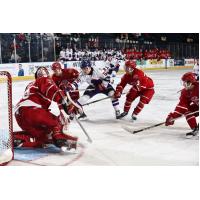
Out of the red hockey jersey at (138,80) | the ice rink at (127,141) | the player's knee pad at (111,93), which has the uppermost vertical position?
the red hockey jersey at (138,80)

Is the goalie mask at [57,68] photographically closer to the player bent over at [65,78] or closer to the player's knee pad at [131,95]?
the player bent over at [65,78]

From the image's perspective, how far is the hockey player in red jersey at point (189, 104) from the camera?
2.95 meters

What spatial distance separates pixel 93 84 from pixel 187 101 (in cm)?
85

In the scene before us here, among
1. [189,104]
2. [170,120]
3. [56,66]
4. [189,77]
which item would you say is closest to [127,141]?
[170,120]

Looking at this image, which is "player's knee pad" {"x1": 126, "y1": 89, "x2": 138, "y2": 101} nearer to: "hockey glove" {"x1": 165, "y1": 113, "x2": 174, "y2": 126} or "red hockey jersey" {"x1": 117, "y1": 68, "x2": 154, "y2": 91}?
"red hockey jersey" {"x1": 117, "y1": 68, "x2": 154, "y2": 91}

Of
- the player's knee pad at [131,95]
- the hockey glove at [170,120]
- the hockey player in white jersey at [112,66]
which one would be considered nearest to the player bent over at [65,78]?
the hockey player in white jersey at [112,66]

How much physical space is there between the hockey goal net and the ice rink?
0.06 metres

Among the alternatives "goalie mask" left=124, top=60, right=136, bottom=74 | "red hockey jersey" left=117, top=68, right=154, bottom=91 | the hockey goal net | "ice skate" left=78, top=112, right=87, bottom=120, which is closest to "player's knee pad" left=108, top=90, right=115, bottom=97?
"red hockey jersey" left=117, top=68, right=154, bottom=91

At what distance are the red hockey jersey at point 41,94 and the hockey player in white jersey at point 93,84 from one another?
0.40 metres

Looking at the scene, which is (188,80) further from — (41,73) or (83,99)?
(41,73)

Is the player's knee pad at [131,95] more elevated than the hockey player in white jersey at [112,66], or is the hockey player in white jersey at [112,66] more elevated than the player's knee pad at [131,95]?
the hockey player in white jersey at [112,66]

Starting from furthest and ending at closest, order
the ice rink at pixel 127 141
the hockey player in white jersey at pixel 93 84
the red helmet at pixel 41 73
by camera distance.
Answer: the hockey player in white jersey at pixel 93 84 < the red helmet at pixel 41 73 < the ice rink at pixel 127 141

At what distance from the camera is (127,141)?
294cm

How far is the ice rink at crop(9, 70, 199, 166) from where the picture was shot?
106 inches
